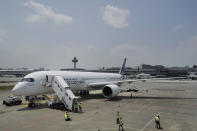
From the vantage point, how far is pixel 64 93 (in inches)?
741

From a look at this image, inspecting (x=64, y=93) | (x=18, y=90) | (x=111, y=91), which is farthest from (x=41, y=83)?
(x=111, y=91)

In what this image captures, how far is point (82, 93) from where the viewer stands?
32281 millimetres

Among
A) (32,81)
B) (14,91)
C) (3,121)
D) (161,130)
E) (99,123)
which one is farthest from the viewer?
(32,81)

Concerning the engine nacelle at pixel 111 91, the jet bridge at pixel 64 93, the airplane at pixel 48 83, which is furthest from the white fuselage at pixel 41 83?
the engine nacelle at pixel 111 91

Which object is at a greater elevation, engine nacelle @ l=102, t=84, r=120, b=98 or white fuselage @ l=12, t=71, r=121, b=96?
white fuselage @ l=12, t=71, r=121, b=96

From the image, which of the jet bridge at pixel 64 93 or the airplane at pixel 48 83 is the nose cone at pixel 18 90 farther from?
the jet bridge at pixel 64 93

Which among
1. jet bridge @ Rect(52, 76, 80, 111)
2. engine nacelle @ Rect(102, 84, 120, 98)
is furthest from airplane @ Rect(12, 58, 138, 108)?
jet bridge @ Rect(52, 76, 80, 111)

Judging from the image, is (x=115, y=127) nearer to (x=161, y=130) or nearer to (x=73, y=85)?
(x=161, y=130)

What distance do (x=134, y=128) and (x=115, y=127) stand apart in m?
1.38

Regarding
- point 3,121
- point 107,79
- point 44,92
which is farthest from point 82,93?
point 3,121

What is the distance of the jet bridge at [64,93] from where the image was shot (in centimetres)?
1769

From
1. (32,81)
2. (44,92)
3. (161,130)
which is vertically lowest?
(161,130)

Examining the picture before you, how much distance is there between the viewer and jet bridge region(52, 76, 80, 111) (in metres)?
17.7

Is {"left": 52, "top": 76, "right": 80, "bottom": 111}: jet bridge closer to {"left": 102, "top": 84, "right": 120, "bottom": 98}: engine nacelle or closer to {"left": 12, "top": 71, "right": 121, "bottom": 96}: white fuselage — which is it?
{"left": 12, "top": 71, "right": 121, "bottom": 96}: white fuselage
